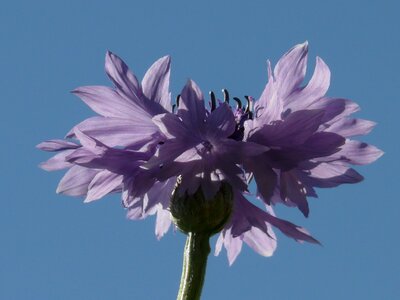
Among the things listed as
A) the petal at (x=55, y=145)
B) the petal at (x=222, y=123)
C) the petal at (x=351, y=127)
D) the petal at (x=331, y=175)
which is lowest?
the petal at (x=331, y=175)

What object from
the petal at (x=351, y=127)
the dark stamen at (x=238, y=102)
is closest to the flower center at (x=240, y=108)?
the dark stamen at (x=238, y=102)

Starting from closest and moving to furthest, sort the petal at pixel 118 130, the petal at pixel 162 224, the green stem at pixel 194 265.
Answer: the green stem at pixel 194 265 → the petal at pixel 118 130 → the petal at pixel 162 224

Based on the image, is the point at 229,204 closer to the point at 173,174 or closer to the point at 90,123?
the point at 173,174

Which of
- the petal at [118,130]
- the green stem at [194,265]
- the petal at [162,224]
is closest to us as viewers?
the green stem at [194,265]

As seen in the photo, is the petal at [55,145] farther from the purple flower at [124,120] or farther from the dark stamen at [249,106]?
the dark stamen at [249,106]

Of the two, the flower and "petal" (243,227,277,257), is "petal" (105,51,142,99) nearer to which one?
the flower

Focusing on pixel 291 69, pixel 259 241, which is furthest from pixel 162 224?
pixel 291 69

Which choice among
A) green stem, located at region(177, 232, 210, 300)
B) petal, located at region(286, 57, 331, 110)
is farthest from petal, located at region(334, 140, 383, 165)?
green stem, located at region(177, 232, 210, 300)
